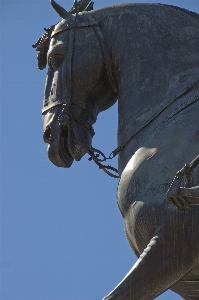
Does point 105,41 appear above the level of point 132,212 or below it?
above

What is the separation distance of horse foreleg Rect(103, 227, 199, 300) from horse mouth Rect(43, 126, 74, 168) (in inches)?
62.3

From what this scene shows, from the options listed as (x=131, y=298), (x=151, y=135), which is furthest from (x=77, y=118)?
(x=131, y=298)

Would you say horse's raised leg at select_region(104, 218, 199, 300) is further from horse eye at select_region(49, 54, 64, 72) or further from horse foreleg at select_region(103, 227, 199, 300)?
horse eye at select_region(49, 54, 64, 72)

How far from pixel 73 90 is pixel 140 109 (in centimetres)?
79

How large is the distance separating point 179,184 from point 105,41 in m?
1.99

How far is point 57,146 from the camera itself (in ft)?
35.4

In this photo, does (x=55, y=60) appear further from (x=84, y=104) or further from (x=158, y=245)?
(x=158, y=245)

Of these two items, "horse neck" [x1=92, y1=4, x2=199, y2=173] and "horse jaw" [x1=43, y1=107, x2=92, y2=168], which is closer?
"horse neck" [x1=92, y1=4, x2=199, y2=173]

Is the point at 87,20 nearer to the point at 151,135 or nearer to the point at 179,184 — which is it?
the point at 151,135

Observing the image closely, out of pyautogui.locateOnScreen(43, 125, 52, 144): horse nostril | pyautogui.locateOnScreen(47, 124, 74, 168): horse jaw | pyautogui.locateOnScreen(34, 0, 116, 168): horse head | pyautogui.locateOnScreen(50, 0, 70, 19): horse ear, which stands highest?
pyautogui.locateOnScreen(50, 0, 70, 19): horse ear

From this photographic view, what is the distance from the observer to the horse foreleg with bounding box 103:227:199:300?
9438 mm

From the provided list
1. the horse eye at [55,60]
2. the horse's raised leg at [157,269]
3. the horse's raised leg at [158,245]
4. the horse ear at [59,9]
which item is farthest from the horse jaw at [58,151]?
the horse's raised leg at [157,269]

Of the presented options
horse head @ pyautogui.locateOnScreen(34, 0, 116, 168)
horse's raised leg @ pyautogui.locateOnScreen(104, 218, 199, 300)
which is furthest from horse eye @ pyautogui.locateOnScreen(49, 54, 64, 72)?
horse's raised leg @ pyautogui.locateOnScreen(104, 218, 199, 300)

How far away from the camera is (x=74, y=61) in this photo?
35.4ft
